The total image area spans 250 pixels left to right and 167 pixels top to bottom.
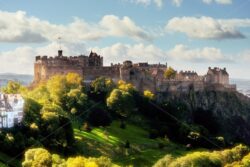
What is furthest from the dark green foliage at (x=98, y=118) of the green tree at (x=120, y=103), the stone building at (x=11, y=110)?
the stone building at (x=11, y=110)

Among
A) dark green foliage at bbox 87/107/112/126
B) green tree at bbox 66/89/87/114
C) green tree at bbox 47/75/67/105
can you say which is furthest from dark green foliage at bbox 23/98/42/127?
green tree at bbox 47/75/67/105

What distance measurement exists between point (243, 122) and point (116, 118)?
Result: 5397 centimetres

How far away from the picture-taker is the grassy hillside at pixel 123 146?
78.6 meters

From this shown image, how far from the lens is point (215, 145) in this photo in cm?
9775

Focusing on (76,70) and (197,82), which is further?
(197,82)

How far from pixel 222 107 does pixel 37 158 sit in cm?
9134

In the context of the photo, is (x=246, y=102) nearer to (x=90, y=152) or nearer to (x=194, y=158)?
(x=90, y=152)

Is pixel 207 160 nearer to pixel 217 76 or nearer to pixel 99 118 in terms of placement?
pixel 99 118

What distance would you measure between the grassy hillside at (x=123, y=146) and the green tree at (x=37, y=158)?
14.9 meters

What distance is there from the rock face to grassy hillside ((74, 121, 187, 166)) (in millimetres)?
34117

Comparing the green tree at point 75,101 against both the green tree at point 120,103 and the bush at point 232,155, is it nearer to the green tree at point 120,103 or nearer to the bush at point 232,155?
the green tree at point 120,103

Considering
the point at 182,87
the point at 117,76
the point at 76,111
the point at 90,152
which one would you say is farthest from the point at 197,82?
the point at 90,152

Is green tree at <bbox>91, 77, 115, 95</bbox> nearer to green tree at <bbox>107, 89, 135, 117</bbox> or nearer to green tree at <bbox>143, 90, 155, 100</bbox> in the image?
green tree at <bbox>107, 89, 135, 117</bbox>

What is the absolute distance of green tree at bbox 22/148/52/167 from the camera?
5947 centimetres
